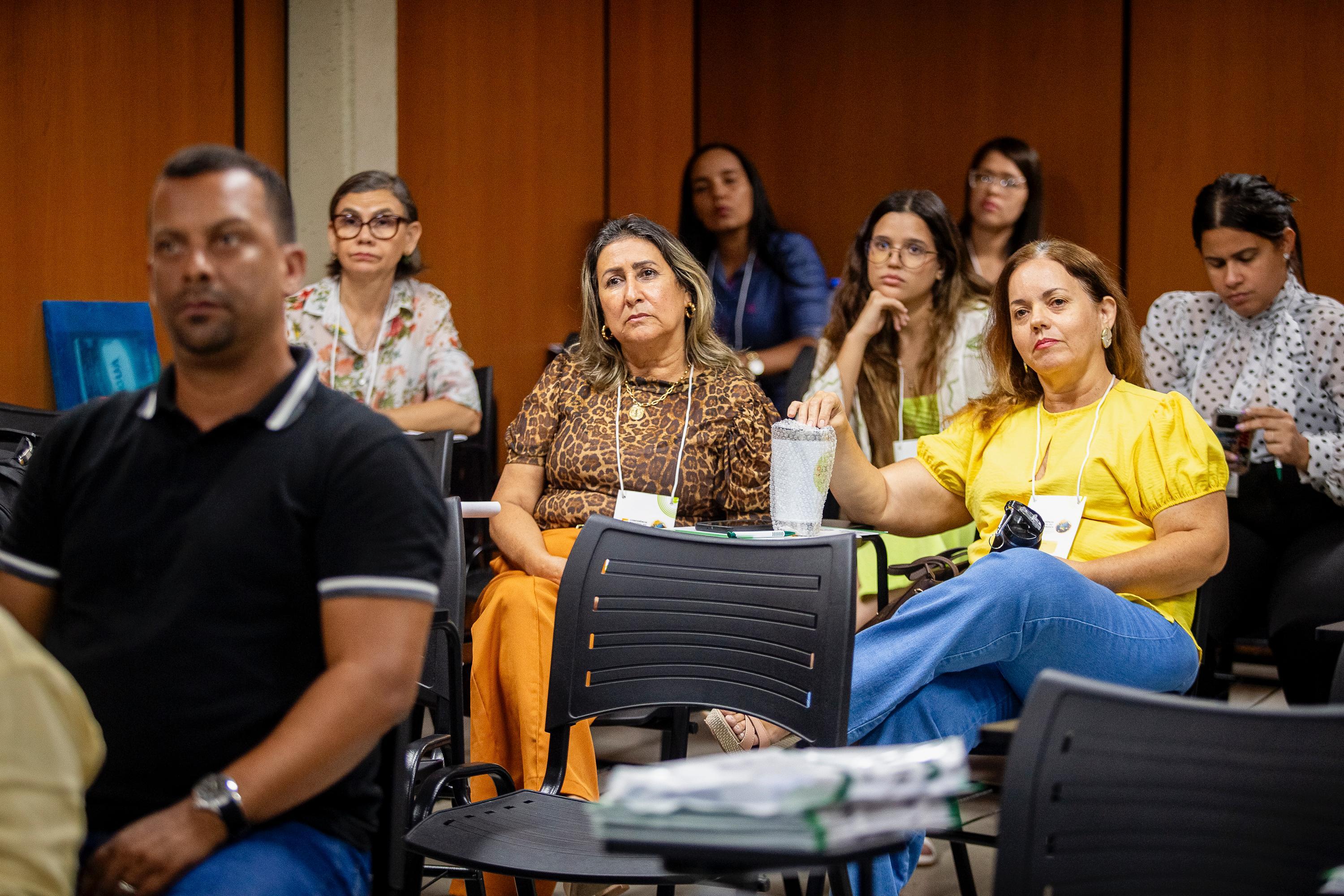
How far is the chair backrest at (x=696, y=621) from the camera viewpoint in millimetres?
1810

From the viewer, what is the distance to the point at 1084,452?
2502 mm

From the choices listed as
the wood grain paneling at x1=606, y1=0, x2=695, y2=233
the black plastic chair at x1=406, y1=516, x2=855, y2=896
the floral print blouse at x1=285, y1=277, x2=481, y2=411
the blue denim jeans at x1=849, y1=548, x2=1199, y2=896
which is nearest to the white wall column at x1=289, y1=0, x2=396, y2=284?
the floral print blouse at x1=285, y1=277, x2=481, y2=411

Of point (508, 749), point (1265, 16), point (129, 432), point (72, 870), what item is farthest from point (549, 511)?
point (1265, 16)

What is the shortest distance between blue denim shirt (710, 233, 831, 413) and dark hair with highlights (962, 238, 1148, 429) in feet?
6.00

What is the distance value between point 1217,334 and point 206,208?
2.97 m

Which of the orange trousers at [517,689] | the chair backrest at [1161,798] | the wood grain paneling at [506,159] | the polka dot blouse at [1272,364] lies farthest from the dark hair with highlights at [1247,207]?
the wood grain paneling at [506,159]

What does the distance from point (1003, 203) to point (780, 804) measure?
371cm

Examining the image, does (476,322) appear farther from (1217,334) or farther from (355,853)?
(355,853)

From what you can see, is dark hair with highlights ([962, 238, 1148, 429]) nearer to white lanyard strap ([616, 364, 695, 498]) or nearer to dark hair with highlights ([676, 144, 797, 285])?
white lanyard strap ([616, 364, 695, 498])

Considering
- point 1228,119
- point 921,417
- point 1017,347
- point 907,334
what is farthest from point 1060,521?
point 1228,119

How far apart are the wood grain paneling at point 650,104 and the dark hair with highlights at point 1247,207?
245 centimetres


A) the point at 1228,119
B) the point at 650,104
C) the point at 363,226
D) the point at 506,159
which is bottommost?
the point at 363,226

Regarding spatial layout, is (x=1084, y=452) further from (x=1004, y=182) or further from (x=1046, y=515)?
(x=1004, y=182)

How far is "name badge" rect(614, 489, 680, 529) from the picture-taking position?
2709 mm
